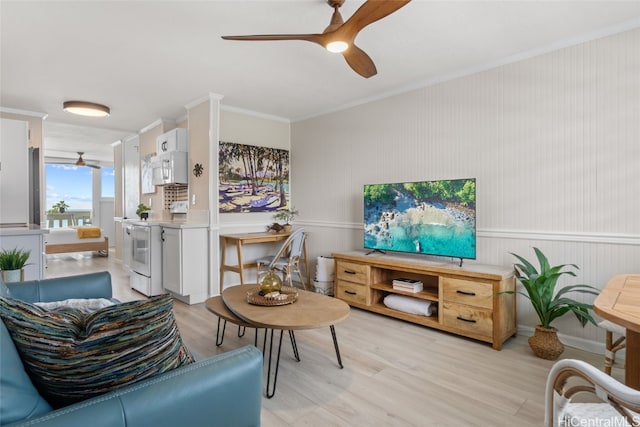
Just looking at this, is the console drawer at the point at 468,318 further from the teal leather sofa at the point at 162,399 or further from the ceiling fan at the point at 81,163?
the ceiling fan at the point at 81,163

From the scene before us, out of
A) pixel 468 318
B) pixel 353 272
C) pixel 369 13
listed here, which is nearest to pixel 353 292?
pixel 353 272

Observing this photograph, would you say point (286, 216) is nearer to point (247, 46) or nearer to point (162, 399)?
point (247, 46)

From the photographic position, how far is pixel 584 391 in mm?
1001

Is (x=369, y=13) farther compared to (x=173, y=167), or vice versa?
(x=173, y=167)

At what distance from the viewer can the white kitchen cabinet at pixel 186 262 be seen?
12.9 ft

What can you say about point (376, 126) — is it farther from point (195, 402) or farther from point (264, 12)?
point (195, 402)

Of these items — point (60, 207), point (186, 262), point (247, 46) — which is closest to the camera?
Answer: point (247, 46)

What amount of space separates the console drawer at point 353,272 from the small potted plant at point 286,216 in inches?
51.3

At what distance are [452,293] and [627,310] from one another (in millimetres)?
1669

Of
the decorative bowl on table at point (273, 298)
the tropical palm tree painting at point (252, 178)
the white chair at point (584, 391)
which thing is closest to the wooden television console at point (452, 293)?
the decorative bowl on table at point (273, 298)

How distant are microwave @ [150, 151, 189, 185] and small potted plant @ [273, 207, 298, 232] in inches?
52.3

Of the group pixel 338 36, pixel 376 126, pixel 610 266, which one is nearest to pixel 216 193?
pixel 376 126

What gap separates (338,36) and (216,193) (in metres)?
2.69

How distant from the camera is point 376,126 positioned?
409cm
